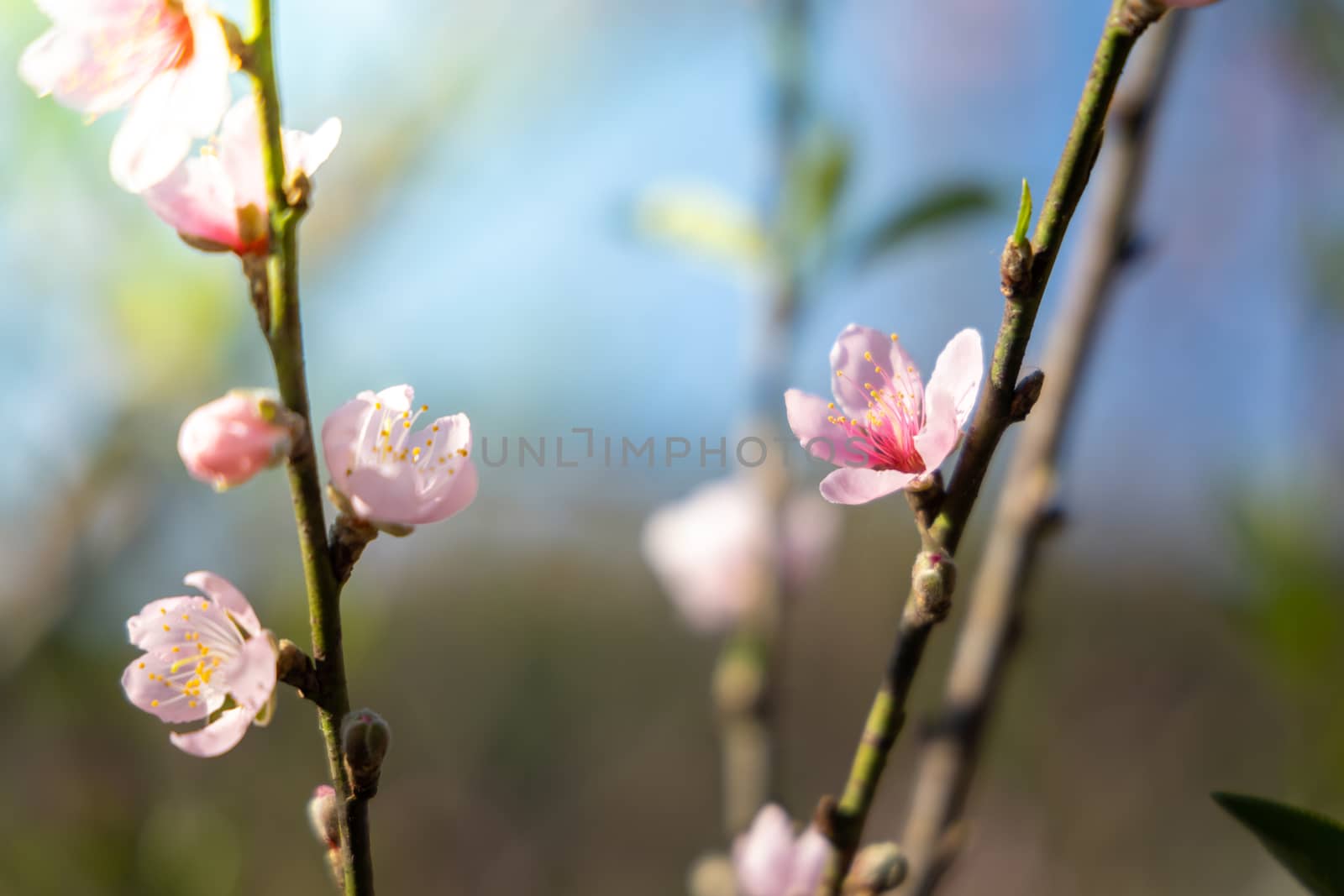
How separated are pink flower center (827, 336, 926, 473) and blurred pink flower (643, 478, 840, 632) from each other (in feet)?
1.74

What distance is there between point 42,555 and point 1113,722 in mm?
1949

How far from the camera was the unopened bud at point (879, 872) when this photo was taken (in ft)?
1.53

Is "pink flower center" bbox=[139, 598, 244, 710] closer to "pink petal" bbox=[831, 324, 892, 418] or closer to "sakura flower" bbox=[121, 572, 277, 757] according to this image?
"sakura flower" bbox=[121, 572, 277, 757]

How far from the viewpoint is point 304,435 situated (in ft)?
1.27

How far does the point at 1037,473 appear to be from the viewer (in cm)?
70

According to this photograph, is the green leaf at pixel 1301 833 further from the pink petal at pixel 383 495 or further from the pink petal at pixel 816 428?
the pink petal at pixel 383 495

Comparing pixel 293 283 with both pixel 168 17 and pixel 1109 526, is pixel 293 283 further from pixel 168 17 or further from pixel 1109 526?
pixel 1109 526

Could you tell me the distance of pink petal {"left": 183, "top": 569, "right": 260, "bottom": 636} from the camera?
45 cm

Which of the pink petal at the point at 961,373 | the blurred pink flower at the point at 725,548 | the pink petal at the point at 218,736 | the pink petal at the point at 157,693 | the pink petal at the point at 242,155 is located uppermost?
the pink petal at the point at 242,155

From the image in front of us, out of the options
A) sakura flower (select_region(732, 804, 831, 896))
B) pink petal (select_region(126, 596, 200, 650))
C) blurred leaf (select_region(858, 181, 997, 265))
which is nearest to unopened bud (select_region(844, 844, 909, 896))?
sakura flower (select_region(732, 804, 831, 896))

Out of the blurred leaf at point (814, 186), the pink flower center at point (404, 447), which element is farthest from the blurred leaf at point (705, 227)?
the pink flower center at point (404, 447)

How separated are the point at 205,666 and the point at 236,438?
239mm

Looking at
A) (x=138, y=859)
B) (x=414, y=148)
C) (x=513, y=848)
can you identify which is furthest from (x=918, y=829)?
(x=513, y=848)

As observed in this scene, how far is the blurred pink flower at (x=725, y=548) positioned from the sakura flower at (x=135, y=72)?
0.73 meters
